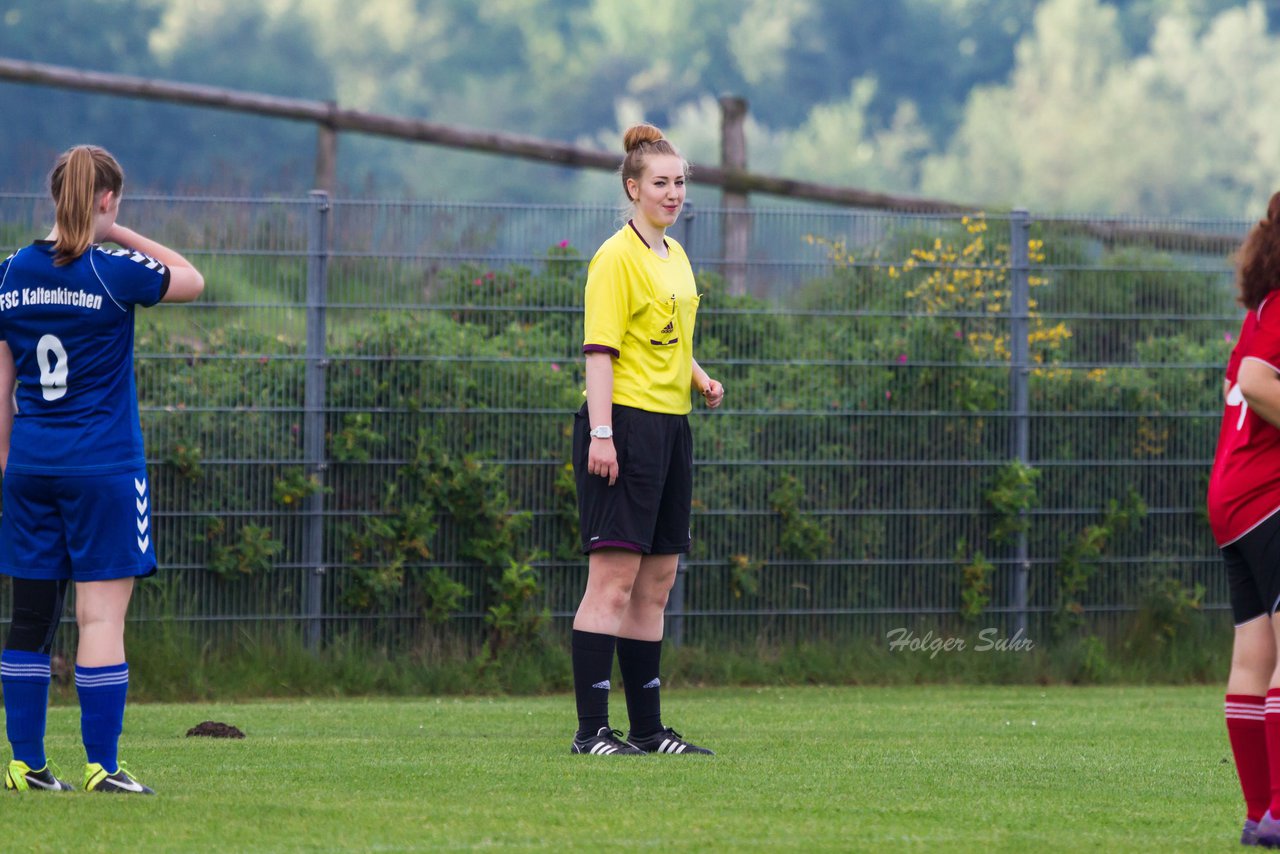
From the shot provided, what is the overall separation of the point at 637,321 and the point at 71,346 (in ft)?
6.44

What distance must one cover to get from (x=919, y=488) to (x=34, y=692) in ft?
19.2

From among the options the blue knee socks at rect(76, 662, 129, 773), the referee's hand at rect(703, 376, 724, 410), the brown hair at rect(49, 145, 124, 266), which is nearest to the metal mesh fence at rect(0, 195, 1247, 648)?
the referee's hand at rect(703, 376, 724, 410)

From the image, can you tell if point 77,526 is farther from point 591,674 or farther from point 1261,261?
point 1261,261

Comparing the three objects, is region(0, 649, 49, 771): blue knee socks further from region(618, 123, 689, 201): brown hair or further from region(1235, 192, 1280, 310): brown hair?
region(1235, 192, 1280, 310): brown hair

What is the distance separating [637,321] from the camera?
645 cm

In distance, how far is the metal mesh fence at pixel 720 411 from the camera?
9.61 meters

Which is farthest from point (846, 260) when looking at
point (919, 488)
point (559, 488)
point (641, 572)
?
point (641, 572)

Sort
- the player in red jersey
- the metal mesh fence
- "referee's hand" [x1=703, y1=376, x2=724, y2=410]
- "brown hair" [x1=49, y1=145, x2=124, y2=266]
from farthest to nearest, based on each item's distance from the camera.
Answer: the metal mesh fence → "referee's hand" [x1=703, y1=376, x2=724, y2=410] → "brown hair" [x1=49, y1=145, x2=124, y2=266] → the player in red jersey

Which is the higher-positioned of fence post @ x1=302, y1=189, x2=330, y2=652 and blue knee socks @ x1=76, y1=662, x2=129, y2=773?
fence post @ x1=302, y1=189, x2=330, y2=652

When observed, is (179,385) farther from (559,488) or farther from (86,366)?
(86,366)

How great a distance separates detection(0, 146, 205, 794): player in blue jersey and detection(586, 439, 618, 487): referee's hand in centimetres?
150

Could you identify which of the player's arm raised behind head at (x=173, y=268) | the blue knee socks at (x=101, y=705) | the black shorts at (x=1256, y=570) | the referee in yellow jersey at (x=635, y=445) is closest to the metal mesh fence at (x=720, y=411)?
the referee in yellow jersey at (x=635, y=445)

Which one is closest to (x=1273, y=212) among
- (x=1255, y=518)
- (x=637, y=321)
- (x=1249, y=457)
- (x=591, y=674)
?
(x=1249, y=457)

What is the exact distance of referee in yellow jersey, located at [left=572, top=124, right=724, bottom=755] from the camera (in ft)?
21.0
